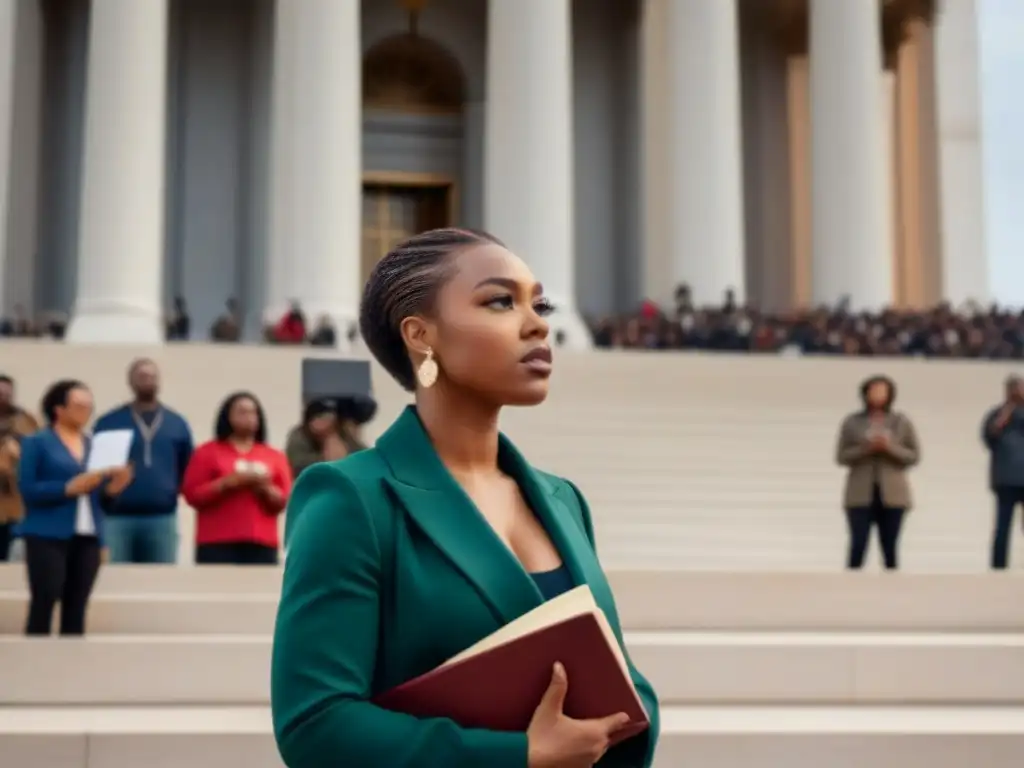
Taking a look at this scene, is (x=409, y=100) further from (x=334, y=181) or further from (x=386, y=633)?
(x=386, y=633)

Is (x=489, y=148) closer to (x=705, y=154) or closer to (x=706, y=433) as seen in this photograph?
(x=705, y=154)

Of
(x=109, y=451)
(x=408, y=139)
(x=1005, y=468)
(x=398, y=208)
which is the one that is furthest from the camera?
(x=398, y=208)

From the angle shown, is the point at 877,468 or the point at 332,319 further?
the point at 332,319

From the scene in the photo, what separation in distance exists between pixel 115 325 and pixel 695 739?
2515 centimetres

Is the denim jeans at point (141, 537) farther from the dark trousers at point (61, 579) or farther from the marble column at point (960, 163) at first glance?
the marble column at point (960, 163)

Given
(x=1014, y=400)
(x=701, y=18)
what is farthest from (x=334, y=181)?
(x=1014, y=400)

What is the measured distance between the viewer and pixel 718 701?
324 inches

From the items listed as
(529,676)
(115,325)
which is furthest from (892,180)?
(529,676)

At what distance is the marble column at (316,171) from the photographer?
101ft

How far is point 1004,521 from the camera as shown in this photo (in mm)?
13469

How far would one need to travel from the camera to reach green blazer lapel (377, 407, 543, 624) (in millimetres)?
2561

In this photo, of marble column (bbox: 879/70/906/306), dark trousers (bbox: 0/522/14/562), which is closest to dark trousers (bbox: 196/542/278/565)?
dark trousers (bbox: 0/522/14/562)

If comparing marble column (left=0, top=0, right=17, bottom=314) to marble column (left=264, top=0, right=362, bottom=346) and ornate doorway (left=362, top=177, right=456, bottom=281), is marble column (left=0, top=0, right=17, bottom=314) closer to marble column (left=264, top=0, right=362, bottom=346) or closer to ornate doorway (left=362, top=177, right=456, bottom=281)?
marble column (left=264, top=0, right=362, bottom=346)

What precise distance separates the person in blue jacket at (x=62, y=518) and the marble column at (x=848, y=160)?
27034 mm
